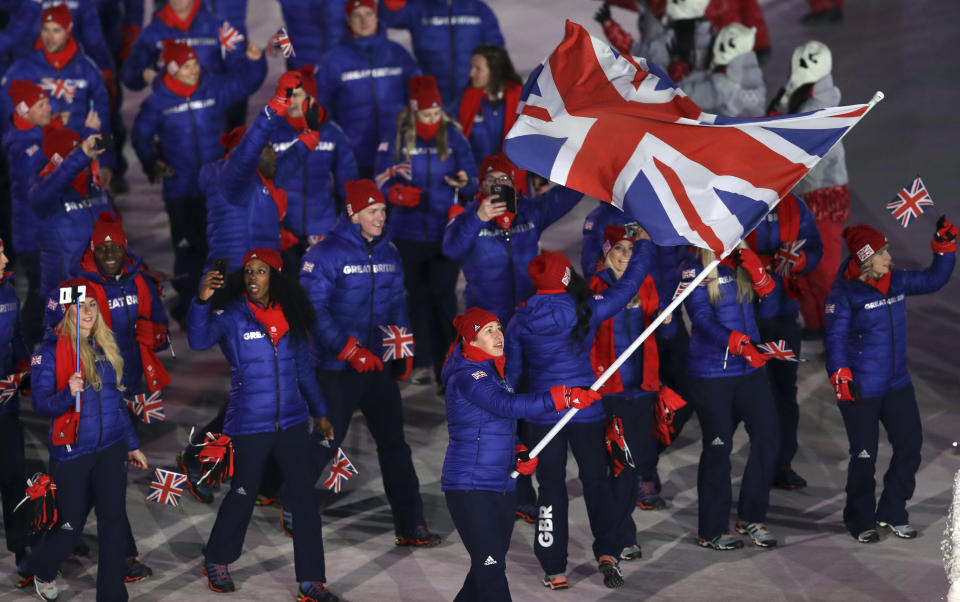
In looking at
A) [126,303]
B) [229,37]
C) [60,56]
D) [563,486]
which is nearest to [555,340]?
[563,486]

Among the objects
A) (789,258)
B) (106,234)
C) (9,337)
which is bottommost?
(9,337)

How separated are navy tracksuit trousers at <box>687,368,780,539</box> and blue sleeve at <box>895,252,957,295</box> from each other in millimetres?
1038

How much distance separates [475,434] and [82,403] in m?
2.08

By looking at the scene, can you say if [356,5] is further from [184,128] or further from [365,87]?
[184,128]

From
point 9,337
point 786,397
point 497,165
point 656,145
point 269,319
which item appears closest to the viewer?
point 656,145

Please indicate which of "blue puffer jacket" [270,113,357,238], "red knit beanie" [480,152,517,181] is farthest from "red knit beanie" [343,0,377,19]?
"red knit beanie" [480,152,517,181]

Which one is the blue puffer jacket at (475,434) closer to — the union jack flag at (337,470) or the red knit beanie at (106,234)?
the union jack flag at (337,470)

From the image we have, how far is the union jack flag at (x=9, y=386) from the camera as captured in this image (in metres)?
8.73

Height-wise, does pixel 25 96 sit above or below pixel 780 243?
above

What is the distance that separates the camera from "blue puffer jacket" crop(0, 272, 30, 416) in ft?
28.8

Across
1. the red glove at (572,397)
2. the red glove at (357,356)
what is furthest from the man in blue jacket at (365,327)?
the red glove at (572,397)

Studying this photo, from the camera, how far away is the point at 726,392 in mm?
9273

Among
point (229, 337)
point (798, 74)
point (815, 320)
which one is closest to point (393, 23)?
point (798, 74)

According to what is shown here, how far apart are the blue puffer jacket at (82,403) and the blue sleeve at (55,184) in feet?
6.41
